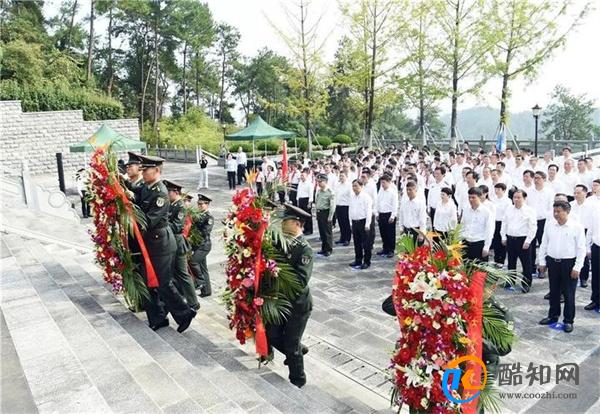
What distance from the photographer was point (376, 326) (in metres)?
6.04

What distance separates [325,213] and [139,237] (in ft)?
17.3

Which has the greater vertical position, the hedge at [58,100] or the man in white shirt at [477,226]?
the hedge at [58,100]

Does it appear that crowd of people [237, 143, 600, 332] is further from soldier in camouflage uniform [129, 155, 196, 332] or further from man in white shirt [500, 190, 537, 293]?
soldier in camouflage uniform [129, 155, 196, 332]

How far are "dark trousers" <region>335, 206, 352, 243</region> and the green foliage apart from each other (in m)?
22.2

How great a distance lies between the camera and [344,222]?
1047 centimetres

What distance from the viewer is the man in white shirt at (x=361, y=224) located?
8828mm

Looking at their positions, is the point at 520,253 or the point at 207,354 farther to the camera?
the point at 520,253

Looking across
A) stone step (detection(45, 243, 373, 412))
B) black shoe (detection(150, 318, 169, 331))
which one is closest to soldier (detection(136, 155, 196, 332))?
black shoe (detection(150, 318, 169, 331))

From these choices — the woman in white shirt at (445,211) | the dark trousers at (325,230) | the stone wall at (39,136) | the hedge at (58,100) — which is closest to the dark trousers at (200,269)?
the dark trousers at (325,230)

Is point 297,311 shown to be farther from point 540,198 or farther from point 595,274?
point 540,198

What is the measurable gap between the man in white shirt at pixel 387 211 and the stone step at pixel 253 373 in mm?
4860

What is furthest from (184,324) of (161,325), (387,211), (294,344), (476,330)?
(387,211)

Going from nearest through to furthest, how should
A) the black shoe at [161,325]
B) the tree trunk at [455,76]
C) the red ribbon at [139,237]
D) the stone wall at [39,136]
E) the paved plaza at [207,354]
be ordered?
the paved plaza at [207,354]
the red ribbon at [139,237]
the black shoe at [161,325]
the tree trunk at [455,76]
the stone wall at [39,136]

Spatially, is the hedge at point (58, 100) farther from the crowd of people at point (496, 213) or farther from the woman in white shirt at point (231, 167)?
the crowd of people at point (496, 213)
